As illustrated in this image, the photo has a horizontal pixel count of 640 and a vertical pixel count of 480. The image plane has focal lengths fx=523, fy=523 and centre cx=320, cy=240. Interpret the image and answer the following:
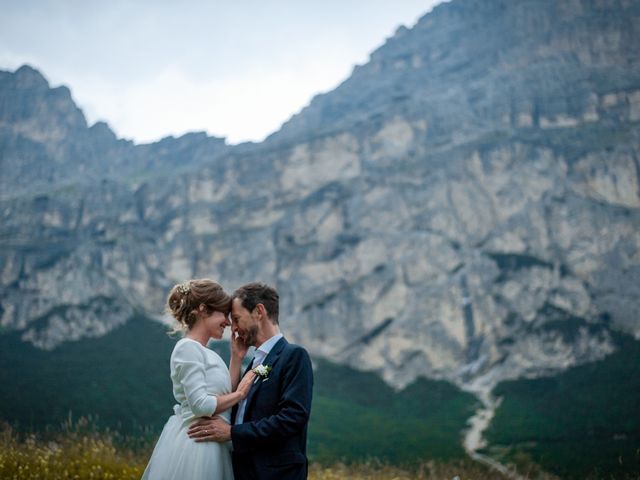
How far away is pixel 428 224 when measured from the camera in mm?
112188

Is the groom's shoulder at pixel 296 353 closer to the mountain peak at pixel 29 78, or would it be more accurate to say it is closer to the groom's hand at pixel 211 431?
the groom's hand at pixel 211 431

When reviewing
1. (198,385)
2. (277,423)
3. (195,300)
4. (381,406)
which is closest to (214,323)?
(195,300)

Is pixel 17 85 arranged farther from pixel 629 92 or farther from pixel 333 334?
pixel 629 92

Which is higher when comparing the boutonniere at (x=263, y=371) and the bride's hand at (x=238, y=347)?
the bride's hand at (x=238, y=347)

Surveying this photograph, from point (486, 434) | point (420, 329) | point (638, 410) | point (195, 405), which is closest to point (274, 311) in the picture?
point (195, 405)

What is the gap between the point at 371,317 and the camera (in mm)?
106500

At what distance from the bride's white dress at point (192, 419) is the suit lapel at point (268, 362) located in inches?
9.8

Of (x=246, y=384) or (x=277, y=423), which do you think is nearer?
(x=277, y=423)

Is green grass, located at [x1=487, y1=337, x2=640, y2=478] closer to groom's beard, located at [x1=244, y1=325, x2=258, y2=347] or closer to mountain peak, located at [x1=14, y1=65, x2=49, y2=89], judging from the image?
groom's beard, located at [x1=244, y1=325, x2=258, y2=347]

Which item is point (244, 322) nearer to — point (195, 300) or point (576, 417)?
point (195, 300)

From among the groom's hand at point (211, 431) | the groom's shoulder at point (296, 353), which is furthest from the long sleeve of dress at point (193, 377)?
the groom's shoulder at point (296, 353)

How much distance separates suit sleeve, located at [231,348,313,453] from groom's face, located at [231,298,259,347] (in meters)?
0.47

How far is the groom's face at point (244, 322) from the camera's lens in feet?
16.0

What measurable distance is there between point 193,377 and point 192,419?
1.32 feet
